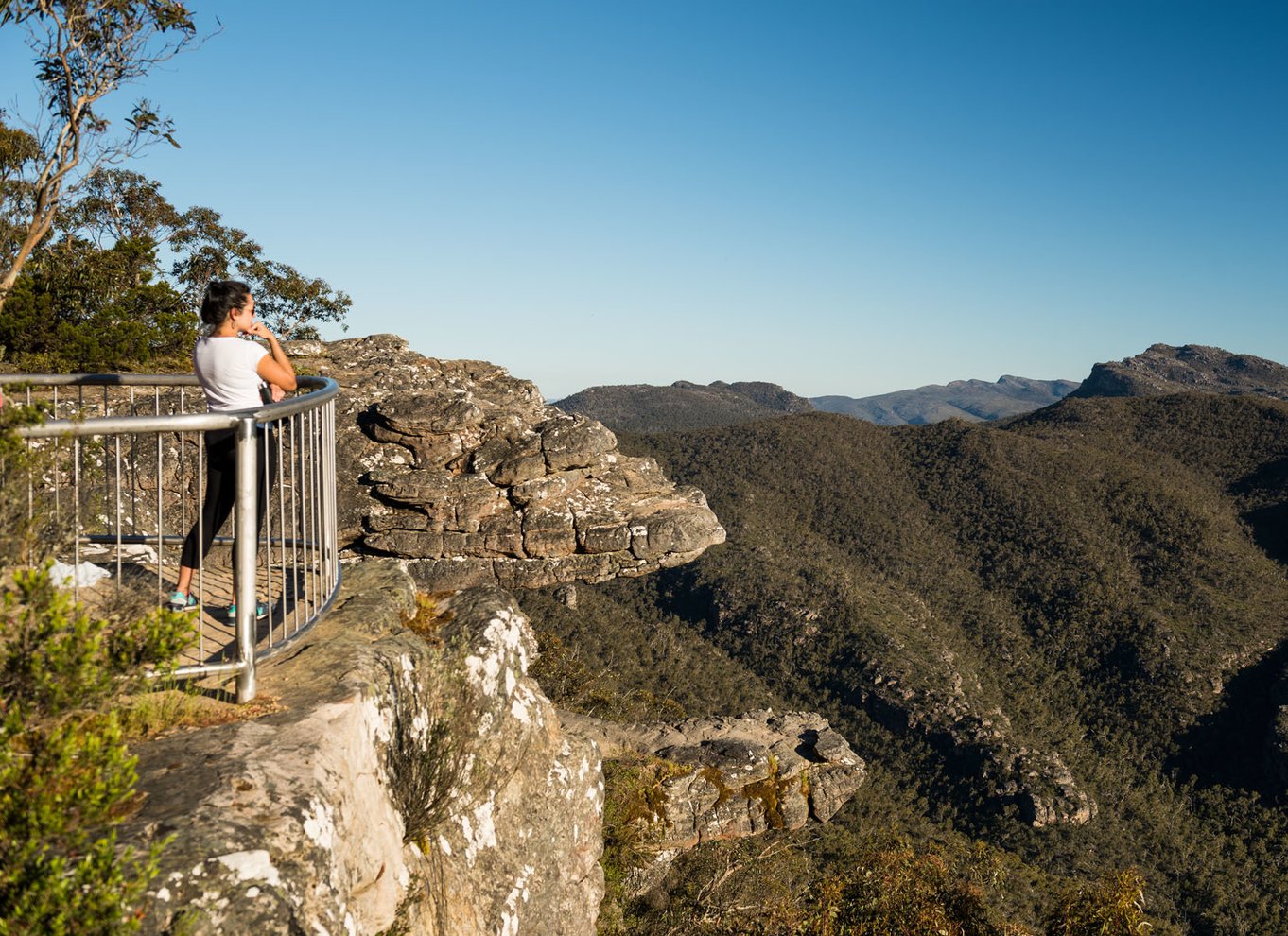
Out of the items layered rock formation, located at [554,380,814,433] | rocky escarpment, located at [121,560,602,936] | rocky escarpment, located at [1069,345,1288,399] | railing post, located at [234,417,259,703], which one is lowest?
rocky escarpment, located at [121,560,602,936]

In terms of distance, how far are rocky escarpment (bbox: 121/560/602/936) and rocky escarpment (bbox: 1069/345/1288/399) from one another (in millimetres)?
187344

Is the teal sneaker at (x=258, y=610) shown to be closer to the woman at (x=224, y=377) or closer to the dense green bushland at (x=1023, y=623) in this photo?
the woman at (x=224, y=377)

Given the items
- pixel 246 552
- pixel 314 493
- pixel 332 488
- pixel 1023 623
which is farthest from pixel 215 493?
pixel 1023 623

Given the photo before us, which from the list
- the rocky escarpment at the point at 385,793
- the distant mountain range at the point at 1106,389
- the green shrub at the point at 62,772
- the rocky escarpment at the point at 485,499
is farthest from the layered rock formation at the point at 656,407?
the green shrub at the point at 62,772

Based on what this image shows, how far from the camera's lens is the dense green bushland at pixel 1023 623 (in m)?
47.2

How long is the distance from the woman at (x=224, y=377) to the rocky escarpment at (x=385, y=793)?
104 cm

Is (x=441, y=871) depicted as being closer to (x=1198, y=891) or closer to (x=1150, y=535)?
(x=1198, y=891)

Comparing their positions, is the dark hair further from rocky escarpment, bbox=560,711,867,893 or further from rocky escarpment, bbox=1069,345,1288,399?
rocky escarpment, bbox=1069,345,1288,399

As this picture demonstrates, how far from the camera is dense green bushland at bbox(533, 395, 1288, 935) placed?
47.2 metres

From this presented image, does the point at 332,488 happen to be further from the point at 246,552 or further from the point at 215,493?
the point at 246,552

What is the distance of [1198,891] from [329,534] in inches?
2190

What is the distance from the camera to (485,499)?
1602 centimetres

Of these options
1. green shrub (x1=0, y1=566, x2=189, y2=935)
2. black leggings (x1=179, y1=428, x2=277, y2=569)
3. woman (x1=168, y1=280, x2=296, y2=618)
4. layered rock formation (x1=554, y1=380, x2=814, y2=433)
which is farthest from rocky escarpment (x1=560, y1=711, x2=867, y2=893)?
layered rock formation (x1=554, y1=380, x2=814, y2=433)

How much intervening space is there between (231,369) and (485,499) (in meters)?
11.1
